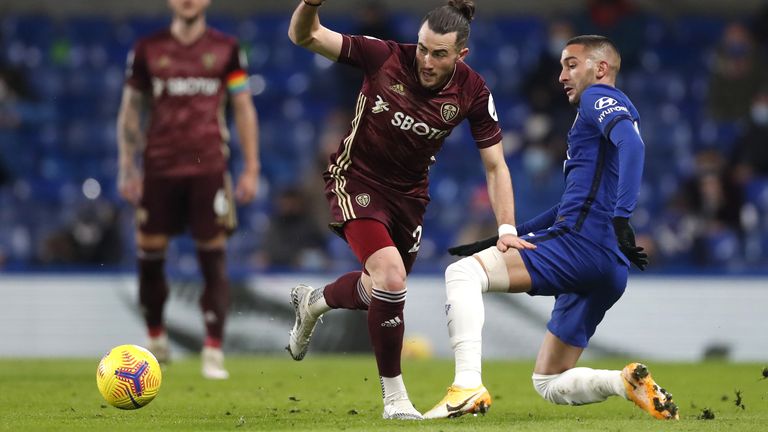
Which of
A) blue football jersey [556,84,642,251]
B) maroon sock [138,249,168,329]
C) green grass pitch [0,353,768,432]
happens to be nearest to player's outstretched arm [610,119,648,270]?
blue football jersey [556,84,642,251]

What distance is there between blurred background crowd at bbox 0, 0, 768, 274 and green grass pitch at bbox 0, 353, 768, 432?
2604 millimetres

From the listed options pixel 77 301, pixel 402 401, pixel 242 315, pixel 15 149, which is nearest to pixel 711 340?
pixel 242 315

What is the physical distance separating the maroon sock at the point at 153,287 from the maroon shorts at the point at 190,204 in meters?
0.24

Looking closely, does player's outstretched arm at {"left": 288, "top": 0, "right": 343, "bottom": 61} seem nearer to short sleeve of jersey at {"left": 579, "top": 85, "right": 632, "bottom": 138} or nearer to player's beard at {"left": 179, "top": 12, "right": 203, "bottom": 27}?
short sleeve of jersey at {"left": 579, "top": 85, "right": 632, "bottom": 138}

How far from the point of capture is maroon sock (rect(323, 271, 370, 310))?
759cm

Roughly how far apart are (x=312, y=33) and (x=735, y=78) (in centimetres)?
1229

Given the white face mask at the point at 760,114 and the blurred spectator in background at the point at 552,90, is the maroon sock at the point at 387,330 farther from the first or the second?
the white face mask at the point at 760,114

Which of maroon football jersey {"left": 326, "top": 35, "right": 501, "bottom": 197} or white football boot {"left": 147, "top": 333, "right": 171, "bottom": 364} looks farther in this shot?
white football boot {"left": 147, "top": 333, "right": 171, "bottom": 364}

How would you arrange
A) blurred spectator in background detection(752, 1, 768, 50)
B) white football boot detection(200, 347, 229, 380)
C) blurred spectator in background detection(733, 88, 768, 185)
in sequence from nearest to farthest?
white football boot detection(200, 347, 229, 380)
blurred spectator in background detection(733, 88, 768, 185)
blurred spectator in background detection(752, 1, 768, 50)

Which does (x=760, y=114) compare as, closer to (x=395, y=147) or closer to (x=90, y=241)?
(x=90, y=241)

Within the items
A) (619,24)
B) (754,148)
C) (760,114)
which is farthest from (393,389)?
(619,24)

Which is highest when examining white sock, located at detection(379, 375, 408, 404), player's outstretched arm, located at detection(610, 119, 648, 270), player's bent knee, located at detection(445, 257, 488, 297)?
player's outstretched arm, located at detection(610, 119, 648, 270)

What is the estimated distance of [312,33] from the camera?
686 centimetres

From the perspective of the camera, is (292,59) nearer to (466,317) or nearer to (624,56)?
(624,56)
